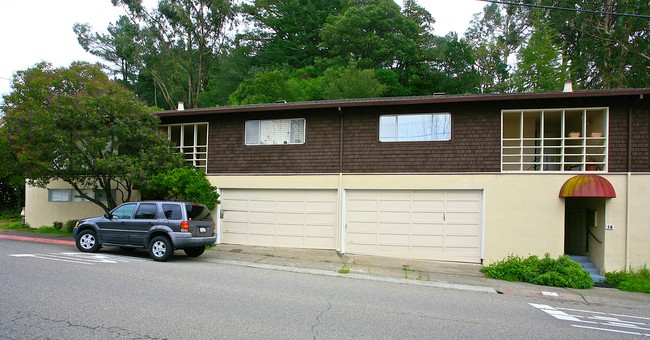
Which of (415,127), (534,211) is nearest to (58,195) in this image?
(415,127)

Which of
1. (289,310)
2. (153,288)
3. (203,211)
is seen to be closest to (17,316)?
(153,288)

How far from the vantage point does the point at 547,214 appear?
39.5 feet

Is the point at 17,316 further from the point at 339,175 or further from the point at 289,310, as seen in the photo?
the point at 339,175

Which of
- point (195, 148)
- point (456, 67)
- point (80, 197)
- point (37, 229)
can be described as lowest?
point (37, 229)

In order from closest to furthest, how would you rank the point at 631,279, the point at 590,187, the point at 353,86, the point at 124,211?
the point at 631,279, the point at 590,187, the point at 124,211, the point at 353,86

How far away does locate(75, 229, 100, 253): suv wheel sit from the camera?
481 inches

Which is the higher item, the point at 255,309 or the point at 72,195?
the point at 72,195

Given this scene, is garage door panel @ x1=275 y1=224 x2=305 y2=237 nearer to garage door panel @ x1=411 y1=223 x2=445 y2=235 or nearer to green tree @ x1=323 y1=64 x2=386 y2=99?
garage door panel @ x1=411 y1=223 x2=445 y2=235

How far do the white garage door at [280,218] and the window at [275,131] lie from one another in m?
1.75

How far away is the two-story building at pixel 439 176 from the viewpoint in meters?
11.8

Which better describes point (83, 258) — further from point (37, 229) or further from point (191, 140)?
point (37, 229)

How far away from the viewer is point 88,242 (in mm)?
12266

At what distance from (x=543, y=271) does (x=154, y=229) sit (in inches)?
413

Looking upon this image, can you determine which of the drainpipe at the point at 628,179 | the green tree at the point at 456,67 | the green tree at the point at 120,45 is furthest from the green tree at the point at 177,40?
the drainpipe at the point at 628,179
